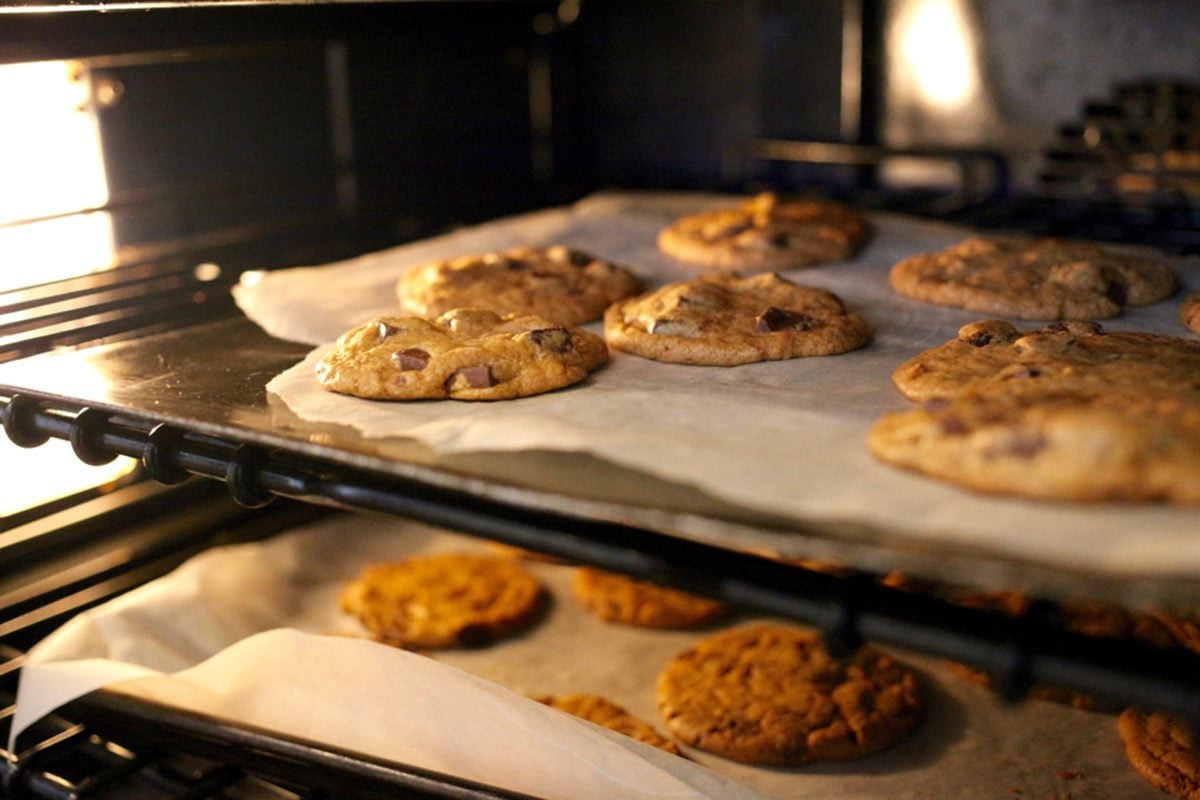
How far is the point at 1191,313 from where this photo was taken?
188 centimetres

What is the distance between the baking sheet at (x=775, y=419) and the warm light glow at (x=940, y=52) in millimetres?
698

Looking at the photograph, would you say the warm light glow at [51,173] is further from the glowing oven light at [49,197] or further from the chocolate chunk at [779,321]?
the chocolate chunk at [779,321]

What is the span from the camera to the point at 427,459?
135cm

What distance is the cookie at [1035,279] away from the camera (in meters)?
1.97

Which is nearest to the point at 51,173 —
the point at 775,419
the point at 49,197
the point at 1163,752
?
the point at 49,197

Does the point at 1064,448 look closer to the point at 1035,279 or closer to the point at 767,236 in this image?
the point at 1035,279

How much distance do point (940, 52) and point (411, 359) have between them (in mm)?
1997

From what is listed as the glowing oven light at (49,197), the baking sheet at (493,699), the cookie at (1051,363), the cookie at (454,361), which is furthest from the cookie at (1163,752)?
the glowing oven light at (49,197)

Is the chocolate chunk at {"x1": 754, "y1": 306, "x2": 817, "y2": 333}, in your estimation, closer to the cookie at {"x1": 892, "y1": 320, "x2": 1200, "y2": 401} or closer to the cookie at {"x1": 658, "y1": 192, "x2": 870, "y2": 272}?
the cookie at {"x1": 892, "y1": 320, "x2": 1200, "y2": 401}

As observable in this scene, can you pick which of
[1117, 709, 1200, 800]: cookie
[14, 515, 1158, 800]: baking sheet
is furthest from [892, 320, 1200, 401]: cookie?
[1117, 709, 1200, 800]: cookie

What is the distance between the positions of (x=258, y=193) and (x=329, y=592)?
2.94 feet

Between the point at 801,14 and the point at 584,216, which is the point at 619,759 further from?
the point at 801,14

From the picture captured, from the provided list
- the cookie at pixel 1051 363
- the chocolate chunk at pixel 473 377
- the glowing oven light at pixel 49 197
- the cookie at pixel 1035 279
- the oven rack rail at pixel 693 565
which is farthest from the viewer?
the glowing oven light at pixel 49 197

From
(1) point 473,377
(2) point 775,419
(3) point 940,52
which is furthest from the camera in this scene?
(3) point 940,52
